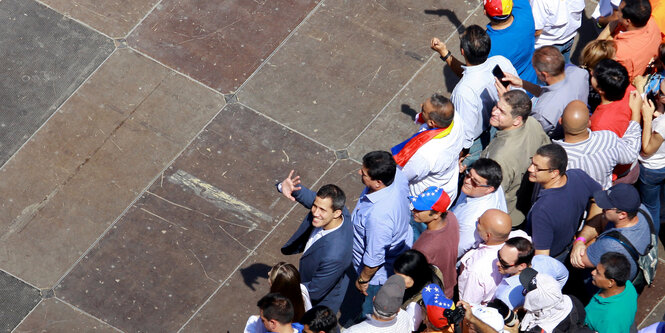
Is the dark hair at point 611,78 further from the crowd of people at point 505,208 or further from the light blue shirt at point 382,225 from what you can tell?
the light blue shirt at point 382,225

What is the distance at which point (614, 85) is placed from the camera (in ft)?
24.6

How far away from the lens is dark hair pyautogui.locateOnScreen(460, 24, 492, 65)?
7773mm

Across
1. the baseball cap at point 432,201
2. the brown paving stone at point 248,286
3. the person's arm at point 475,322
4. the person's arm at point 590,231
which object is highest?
the baseball cap at point 432,201

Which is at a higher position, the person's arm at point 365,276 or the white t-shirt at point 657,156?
the white t-shirt at point 657,156

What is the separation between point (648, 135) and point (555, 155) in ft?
4.47

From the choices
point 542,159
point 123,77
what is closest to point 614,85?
point 542,159

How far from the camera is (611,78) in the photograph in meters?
7.49

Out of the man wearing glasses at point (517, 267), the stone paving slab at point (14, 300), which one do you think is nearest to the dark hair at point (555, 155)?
the man wearing glasses at point (517, 267)

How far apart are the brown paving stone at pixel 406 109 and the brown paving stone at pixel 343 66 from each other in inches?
3.6

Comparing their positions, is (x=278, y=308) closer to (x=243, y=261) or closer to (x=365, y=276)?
(x=365, y=276)

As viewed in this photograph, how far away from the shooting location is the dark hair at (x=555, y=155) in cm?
679

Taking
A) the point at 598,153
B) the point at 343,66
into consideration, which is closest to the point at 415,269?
the point at 598,153

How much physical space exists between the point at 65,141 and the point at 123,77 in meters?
1.01

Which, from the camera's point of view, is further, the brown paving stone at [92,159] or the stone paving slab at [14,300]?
the brown paving stone at [92,159]
